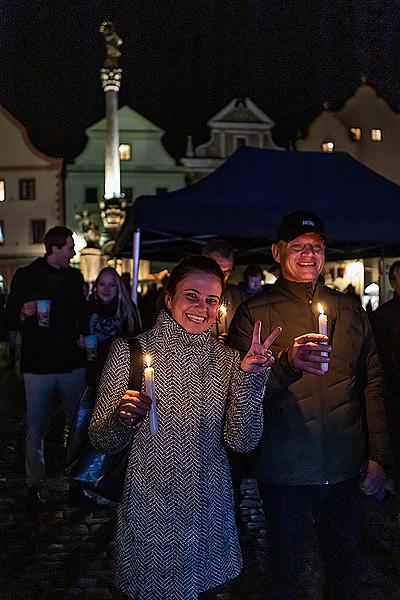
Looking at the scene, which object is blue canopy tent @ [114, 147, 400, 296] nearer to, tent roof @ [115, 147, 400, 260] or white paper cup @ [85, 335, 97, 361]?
tent roof @ [115, 147, 400, 260]

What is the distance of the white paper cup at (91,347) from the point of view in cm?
623

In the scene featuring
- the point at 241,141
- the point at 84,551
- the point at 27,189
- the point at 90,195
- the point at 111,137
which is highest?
the point at 241,141

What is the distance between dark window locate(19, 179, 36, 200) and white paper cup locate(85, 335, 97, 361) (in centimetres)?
3585

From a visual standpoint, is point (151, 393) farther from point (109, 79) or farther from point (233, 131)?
point (233, 131)

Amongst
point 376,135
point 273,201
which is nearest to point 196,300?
point 273,201

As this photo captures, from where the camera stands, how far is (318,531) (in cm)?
349

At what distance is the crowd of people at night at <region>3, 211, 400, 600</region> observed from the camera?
2838 millimetres

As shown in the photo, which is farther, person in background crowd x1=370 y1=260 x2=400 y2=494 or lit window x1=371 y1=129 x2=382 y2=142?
lit window x1=371 y1=129 x2=382 y2=142

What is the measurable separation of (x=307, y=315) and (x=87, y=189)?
38.0 metres

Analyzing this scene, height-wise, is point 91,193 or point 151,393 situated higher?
point 91,193

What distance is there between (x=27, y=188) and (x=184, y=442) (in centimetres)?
3975

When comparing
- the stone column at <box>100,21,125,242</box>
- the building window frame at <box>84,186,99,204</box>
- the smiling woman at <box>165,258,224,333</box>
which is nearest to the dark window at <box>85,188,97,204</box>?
the building window frame at <box>84,186,99,204</box>

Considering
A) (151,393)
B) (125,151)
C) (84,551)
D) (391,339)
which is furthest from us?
(125,151)

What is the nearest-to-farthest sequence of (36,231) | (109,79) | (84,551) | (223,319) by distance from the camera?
(84,551) → (223,319) → (109,79) → (36,231)
